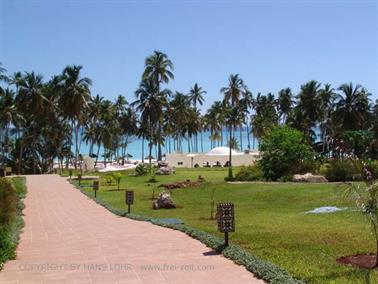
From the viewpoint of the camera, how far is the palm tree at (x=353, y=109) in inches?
2405

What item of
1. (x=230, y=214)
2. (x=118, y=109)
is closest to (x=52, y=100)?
(x=118, y=109)

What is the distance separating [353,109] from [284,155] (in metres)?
35.0

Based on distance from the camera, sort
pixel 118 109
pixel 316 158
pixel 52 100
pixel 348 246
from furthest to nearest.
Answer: pixel 118 109 < pixel 52 100 < pixel 316 158 < pixel 348 246

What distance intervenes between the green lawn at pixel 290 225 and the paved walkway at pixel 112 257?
1.07m

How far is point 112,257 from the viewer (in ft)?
→ 30.3

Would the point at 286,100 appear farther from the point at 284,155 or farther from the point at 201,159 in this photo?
the point at 284,155

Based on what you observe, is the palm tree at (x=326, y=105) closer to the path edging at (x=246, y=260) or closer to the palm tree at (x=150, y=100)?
the palm tree at (x=150, y=100)

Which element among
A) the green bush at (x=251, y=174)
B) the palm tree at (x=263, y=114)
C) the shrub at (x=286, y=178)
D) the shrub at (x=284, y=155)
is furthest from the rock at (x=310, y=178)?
the palm tree at (x=263, y=114)

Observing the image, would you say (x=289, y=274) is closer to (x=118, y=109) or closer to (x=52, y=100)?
(x=52, y=100)

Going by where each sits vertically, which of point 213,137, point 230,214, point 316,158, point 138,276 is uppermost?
point 213,137

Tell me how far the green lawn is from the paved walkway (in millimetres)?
1069

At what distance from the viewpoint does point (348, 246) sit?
9734 mm

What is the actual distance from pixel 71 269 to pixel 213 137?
88596 mm

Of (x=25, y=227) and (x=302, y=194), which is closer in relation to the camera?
(x=25, y=227)
